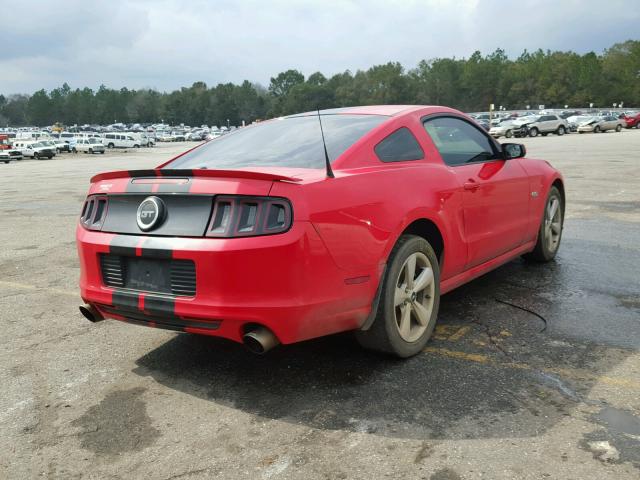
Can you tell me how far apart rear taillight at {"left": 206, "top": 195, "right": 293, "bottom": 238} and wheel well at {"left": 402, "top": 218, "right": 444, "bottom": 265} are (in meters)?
1.03

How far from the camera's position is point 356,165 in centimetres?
347

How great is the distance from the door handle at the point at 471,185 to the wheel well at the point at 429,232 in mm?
484

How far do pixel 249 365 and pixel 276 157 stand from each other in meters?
1.29

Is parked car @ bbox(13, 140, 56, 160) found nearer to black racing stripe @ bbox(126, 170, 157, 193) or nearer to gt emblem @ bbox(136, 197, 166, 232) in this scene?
black racing stripe @ bbox(126, 170, 157, 193)

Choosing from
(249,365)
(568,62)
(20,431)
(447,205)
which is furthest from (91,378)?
(568,62)

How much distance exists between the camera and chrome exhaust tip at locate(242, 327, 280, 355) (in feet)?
9.80

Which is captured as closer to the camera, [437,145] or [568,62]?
[437,145]

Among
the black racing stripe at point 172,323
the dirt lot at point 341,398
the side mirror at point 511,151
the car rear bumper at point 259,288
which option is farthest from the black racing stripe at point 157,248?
the side mirror at point 511,151

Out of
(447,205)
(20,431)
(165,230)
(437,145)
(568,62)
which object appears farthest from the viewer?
(568,62)

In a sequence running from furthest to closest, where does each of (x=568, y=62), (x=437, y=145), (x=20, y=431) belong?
1. (x=568, y=62)
2. (x=437, y=145)
3. (x=20, y=431)

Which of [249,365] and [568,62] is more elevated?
[568,62]

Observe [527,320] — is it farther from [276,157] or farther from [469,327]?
[276,157]

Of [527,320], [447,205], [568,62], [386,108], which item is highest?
[568,62]

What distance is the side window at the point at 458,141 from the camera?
14.0 ft
